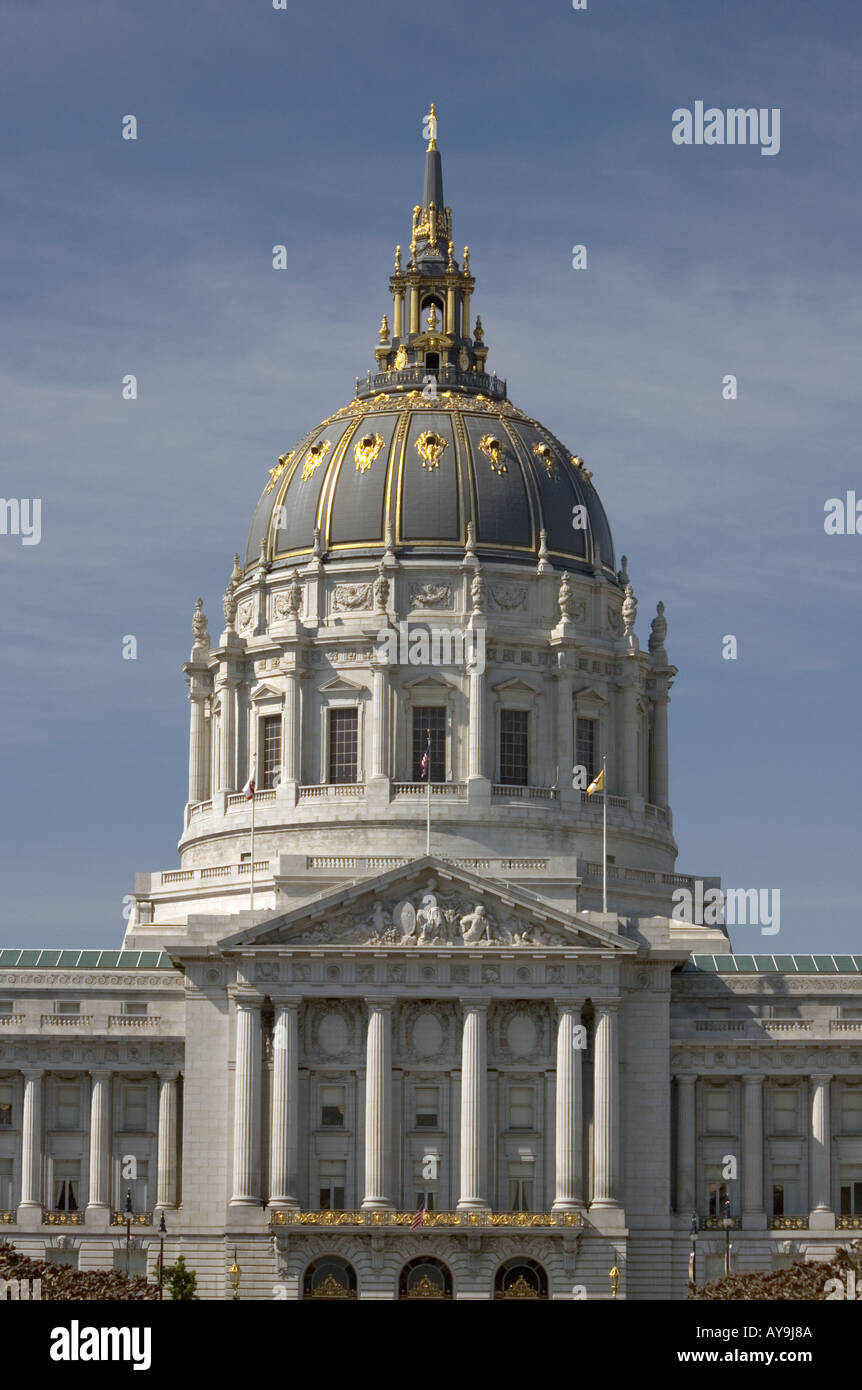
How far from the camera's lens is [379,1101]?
121938 millimetres

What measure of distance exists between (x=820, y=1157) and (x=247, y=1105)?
24.4 m

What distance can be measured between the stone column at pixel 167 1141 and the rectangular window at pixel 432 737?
74.7 feet

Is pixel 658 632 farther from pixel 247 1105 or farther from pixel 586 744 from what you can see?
pixel 247 1105

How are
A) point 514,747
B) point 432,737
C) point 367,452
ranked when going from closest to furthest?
point 432,737, point 514,747, point 367,452

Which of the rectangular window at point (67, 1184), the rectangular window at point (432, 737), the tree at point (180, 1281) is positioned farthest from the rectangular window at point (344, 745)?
the tree at point (180, 1281)

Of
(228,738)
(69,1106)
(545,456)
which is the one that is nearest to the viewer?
(69,1106)

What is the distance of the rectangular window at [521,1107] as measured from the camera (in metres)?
124

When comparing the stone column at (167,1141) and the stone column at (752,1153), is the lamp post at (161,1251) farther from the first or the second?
the stone column at (752,1153)

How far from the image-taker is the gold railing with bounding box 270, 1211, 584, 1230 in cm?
11962

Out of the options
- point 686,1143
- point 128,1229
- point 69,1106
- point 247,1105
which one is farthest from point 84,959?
point 686,1143

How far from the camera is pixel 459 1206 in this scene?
12088 centimetres
